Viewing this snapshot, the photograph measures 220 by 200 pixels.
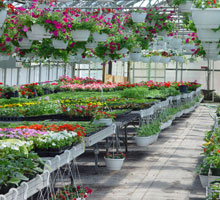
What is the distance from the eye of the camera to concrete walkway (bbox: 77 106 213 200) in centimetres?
553

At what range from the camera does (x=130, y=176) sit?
6520mm

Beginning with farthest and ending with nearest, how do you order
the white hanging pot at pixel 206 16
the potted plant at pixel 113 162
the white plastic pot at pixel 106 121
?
the potted plant at pixel 113 162, the white plastic pot at pixel 106 121, the white hanging pot at pixel 206 16

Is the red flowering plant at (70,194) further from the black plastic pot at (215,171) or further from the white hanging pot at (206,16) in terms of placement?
the white hanging pot at (206,16)

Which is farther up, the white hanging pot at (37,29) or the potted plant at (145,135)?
the white hanging pot at (37,29)

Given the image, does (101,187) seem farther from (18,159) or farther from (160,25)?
(160,25)

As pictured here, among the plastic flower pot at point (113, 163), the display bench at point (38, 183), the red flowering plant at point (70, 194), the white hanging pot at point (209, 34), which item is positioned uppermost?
the white hanging pot at point (209, 34)

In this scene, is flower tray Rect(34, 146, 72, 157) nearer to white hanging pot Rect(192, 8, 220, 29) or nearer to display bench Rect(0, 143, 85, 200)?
display bench Rect(0, 143, 85, 200)

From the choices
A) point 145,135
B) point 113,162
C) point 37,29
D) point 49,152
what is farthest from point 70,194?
point 145,135

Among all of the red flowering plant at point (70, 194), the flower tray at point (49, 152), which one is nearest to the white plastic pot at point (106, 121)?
the red flowering plant at point (70, 194)

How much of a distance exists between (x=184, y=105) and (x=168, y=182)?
299 inches

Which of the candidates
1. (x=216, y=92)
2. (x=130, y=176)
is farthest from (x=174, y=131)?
(x=216, y=92)

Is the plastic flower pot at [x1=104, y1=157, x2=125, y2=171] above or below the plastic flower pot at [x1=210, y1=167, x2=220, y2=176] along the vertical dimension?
A: below

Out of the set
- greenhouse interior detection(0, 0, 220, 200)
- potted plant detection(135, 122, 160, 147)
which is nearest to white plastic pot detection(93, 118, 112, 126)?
greenhouse interior detection(0, 0, 220, 200)

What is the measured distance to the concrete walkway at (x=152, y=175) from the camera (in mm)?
5530
